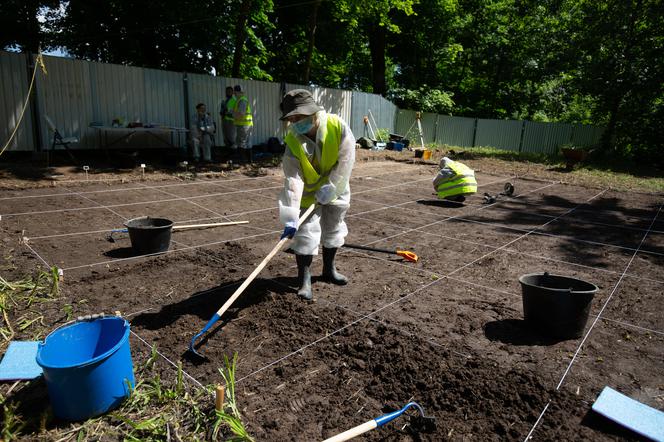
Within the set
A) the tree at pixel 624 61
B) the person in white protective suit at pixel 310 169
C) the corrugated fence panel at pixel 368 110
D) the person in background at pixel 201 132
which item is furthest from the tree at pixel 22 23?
the tree at pixel 624 61

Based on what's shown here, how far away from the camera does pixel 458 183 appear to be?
7789 mm

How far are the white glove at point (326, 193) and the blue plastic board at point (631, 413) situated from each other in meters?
2.27

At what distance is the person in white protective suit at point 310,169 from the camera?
348 cm

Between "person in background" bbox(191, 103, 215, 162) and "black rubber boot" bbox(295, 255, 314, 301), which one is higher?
"person in background" bbox(191, 103, 215, 162)

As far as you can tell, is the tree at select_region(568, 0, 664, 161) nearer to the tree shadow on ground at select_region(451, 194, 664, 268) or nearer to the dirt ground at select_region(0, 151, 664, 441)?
the tree shadow on ground at select_region(451, 194, 664, 268)

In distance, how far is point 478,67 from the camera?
941 inches

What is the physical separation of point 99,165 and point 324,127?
819cm

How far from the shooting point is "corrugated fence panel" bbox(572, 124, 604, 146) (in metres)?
18.3

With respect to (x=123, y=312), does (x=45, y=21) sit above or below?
above

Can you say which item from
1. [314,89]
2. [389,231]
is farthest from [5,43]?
[389,231]

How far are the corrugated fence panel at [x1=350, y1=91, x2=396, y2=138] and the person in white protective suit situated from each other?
13859 mm

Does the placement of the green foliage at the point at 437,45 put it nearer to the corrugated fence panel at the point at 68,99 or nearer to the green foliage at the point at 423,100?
the green foliage at the point at 423,100

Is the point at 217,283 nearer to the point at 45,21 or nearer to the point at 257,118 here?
the point at 257,118

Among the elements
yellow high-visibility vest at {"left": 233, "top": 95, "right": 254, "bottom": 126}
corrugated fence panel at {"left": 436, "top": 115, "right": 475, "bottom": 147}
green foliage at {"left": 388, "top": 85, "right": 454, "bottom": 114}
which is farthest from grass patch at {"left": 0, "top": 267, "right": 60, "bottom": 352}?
green foliage at {"left": 388, "top": 85, "right": 454, "bottom": 114}
